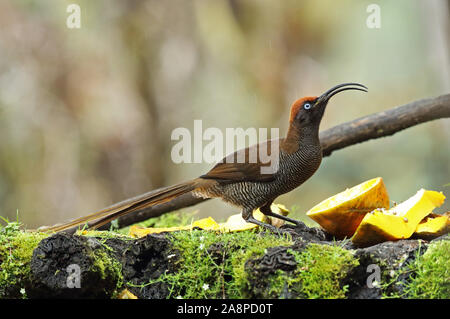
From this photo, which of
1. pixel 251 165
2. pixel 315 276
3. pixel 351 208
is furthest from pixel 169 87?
pixel 315 276

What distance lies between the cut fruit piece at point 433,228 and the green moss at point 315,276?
53 cm

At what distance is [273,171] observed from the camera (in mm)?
2707

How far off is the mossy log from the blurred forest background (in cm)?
384

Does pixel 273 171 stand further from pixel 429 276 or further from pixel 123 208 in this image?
pixel 429 276

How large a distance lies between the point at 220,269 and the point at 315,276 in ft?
1.16

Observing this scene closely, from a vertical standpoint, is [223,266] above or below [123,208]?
below

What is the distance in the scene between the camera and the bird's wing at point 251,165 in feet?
8.93

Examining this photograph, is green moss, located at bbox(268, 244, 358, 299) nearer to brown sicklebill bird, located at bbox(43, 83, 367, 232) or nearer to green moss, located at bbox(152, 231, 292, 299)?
green moss, located at bbox(152, 231, 292, 299)

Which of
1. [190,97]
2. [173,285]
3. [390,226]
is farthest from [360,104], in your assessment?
[173,285]

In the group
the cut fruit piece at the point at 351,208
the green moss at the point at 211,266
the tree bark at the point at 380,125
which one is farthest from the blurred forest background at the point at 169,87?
the green moss at the point at 211,266

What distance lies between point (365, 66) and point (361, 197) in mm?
5299

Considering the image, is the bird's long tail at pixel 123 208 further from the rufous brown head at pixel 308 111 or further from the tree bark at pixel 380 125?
the tree bark at pixel 380 125
